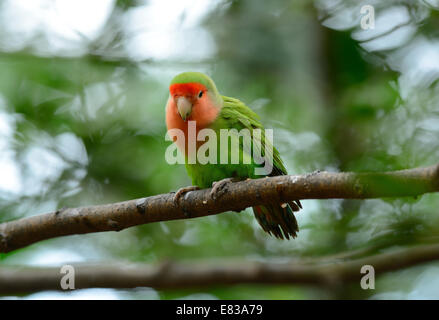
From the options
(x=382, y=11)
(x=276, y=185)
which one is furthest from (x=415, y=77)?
(x=276, y=185)

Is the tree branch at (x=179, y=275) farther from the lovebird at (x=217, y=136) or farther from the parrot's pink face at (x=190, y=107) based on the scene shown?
the parrot's pink face at (x=190, y=107)

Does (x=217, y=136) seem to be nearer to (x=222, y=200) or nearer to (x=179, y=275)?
(x=222, y=200)

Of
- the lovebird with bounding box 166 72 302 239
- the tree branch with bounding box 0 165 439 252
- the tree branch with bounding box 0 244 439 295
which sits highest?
the lovebird with bounding box 166 72 302 239

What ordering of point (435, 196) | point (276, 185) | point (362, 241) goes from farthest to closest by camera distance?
point (362, 241) → point (435, 196) → point (276, 185)

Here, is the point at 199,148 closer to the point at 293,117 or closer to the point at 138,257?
the point at 293,117

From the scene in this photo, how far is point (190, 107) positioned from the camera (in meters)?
4.26

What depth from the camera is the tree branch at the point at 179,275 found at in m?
4.55

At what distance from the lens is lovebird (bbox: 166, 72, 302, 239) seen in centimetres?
423

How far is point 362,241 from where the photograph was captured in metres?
4.15

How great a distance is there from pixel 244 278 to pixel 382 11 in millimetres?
2725

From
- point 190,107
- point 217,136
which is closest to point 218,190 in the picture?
point 217,136

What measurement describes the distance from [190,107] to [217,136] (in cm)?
36

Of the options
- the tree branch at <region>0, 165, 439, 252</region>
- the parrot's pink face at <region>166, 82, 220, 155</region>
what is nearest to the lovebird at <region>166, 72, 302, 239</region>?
the parrot's pink face at <region>166, 82, 220, 155</region>

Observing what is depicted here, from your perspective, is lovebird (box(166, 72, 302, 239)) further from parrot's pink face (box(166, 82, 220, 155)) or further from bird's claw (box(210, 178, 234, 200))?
bird's claw (box(210, 178, 234, 200))
